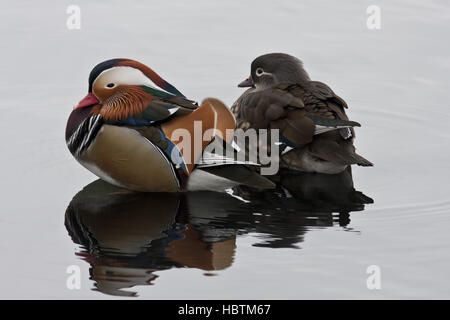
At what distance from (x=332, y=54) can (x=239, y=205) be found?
3572mm

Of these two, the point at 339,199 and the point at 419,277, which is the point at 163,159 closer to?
the point at 339,199

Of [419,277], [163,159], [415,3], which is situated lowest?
[419,277]

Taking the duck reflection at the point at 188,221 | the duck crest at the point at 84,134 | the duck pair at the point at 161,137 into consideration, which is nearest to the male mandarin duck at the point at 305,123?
the duck pair at the point at 161,137

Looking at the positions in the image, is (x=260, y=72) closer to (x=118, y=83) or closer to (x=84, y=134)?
(x=118, y=83)

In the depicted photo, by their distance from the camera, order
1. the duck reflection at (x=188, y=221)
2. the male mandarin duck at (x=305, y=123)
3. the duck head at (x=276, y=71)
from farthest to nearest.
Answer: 1. the duck head at (x=276, y=71)
2. the male mandarin duck at (x=305, y=123)
3. the duck reflection at (x=188, y=221)

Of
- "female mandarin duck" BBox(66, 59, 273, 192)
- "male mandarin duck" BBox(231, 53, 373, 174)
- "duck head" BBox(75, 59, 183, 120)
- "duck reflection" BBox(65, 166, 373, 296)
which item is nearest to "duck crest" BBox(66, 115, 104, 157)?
"female mandarin duck" BBox(66, 59, 273, 192)

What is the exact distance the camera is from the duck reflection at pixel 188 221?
24.2 feet

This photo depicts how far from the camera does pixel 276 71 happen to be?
9.91 m

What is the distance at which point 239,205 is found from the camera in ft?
27.9

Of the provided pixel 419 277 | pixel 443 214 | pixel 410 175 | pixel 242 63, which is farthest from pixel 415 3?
pixel 419 277

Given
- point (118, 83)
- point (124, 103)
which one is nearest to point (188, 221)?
point (124, 103)

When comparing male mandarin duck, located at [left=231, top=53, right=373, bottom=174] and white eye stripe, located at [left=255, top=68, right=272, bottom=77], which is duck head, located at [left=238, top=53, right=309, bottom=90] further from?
male mandarin duck, located at [left=231, top=53, right=373, bottom=174]

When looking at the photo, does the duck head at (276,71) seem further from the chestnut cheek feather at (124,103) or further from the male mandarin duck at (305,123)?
the chestnut cheek feather at (124,103)

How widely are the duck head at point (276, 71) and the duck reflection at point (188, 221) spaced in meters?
1.01
